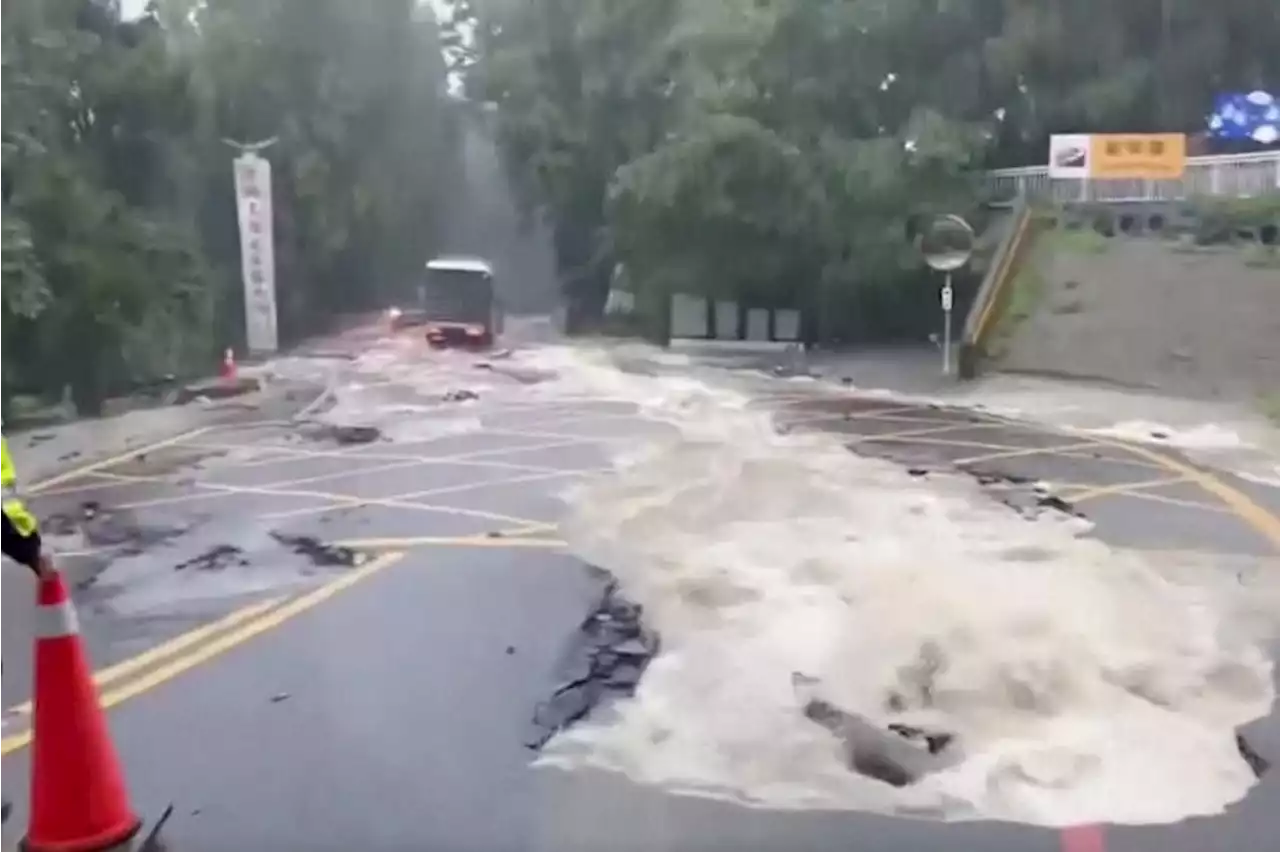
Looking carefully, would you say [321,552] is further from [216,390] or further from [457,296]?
[457,296]

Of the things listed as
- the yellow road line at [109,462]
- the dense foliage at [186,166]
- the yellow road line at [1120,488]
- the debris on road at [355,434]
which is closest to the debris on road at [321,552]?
the yellow road line at [109,462]

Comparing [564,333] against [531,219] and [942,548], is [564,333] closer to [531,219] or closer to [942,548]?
[531,219]

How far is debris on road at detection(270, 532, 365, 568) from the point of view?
405 cm

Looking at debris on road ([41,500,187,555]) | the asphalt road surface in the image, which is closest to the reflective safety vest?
the asphalt road surface

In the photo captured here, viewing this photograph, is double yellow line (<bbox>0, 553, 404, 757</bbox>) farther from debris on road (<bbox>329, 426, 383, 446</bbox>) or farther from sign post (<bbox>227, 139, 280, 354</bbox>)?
debris on road (<bbox>329, 426, 383, 446</bbox>)

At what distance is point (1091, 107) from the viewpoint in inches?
350

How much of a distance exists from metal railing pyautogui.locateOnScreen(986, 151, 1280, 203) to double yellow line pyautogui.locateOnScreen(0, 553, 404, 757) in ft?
23.7

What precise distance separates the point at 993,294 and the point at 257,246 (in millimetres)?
5900

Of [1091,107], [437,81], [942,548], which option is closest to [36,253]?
[437,81]

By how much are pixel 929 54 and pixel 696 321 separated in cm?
380

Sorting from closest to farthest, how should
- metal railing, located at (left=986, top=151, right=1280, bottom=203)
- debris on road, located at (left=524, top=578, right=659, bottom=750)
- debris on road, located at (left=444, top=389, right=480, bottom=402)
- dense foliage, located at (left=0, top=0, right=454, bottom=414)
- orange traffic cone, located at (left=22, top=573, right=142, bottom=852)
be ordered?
orange traffic cone, located at (left=22, top=573, right=142, bottom=852) < debris on road, located at (left=524, top=578, right=659, bottom=750) < dense foliage, located at (left=0, top=0, right=454, bottom=414) < debris on road, located at (left=444, top=389, right=480, bottom=402) < metal railing, located at (left=986, top=151, right=1280, bottom=203)

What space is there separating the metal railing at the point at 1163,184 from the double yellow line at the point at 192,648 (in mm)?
7218

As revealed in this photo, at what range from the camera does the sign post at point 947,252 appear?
856cm

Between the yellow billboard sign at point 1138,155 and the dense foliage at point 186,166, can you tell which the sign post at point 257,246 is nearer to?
the dense foliage at point 186,166
